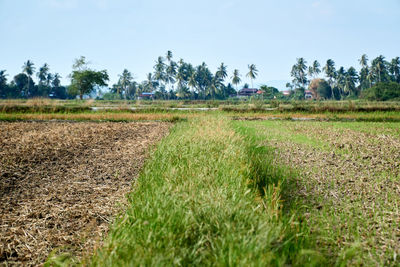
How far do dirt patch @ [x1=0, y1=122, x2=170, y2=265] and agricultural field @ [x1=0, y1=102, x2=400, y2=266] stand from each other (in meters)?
0.02

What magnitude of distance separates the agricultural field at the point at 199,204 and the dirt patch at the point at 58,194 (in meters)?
0.02

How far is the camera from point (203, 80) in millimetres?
79938

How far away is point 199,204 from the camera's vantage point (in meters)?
2.26

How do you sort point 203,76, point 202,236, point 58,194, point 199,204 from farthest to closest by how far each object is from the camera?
point 203,76 → point 58,194 → point 199,204 → point 202,236

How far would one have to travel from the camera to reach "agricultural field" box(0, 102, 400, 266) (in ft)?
5.95

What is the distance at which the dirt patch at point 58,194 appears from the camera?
2619mm

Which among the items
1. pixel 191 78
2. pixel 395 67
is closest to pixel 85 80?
pixel 191 78

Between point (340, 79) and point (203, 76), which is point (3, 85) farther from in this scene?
point (340, 79)

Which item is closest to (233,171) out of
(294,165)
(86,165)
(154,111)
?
(294,165)

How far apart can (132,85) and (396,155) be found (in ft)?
299

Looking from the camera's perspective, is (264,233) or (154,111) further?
(154,111)

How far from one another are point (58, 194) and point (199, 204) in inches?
102

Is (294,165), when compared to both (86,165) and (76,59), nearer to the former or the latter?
(86,165)

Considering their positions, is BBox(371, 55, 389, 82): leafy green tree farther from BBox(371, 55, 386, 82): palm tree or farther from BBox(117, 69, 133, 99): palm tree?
BBox(117, 69, 133, 99): palm tree
